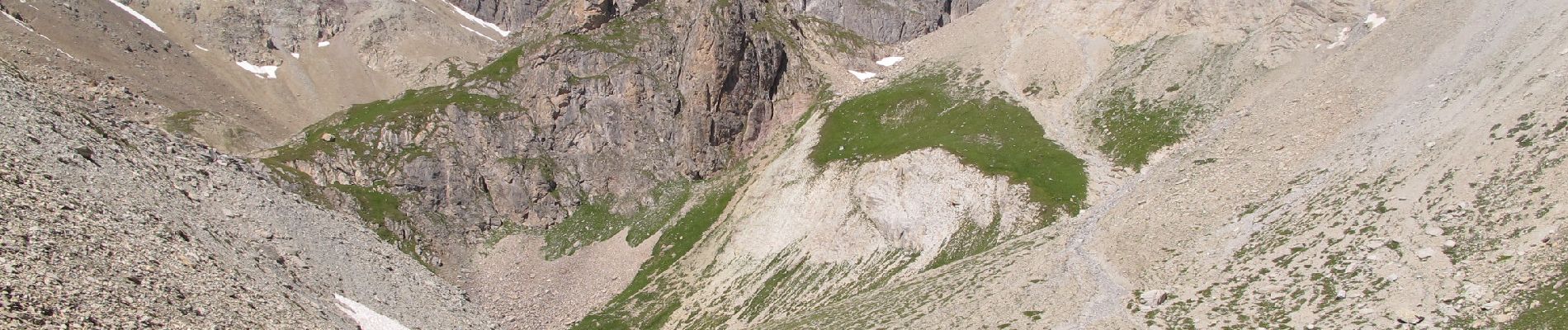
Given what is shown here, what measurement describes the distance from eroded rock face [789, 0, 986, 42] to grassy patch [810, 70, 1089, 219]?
82.7ft

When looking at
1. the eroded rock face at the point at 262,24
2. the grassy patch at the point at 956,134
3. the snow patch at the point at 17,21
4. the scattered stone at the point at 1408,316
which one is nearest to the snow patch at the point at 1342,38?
the grassy patch at the point at 956,134

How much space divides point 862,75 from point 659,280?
41028 millimetres

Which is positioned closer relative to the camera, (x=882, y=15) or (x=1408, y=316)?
(x=1408, y=316)

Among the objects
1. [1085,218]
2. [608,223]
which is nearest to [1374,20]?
[1085,218]

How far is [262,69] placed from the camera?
12744cm

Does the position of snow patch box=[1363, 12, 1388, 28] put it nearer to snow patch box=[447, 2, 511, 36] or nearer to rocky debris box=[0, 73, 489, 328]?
rocky debris box=[0, 73, 489, 328]

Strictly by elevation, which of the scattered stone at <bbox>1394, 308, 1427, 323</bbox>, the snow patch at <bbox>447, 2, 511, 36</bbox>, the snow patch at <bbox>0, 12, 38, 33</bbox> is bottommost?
the scattered stone at <bbox>1394, 308, 1427, 323</bbox>

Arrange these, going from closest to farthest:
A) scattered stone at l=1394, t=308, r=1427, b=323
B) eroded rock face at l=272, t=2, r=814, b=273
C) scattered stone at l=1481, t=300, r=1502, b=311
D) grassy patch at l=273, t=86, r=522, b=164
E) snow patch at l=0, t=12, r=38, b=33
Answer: scattered stone at l=1481, t=300, r=1502, b=311
scattered stone at l=1394, t=308, r=1427, b=323
grassy patch at l=273, t=86, r=522, b=164
eroded rock face at l=272, t=2, r=814, b=273
snow patch at l=0, t=12, r=38, b=33

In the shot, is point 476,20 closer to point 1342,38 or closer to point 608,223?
point 608,223

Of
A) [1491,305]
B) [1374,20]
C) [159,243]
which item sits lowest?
[1491,305]

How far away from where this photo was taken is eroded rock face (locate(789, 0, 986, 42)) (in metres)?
121

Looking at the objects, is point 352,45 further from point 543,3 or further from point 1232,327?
point 1232,327

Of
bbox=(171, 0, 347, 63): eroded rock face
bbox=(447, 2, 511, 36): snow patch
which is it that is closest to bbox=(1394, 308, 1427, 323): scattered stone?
bbox=(171, 0, 347, 63): eroded rock face

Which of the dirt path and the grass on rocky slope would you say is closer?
the dirt path
